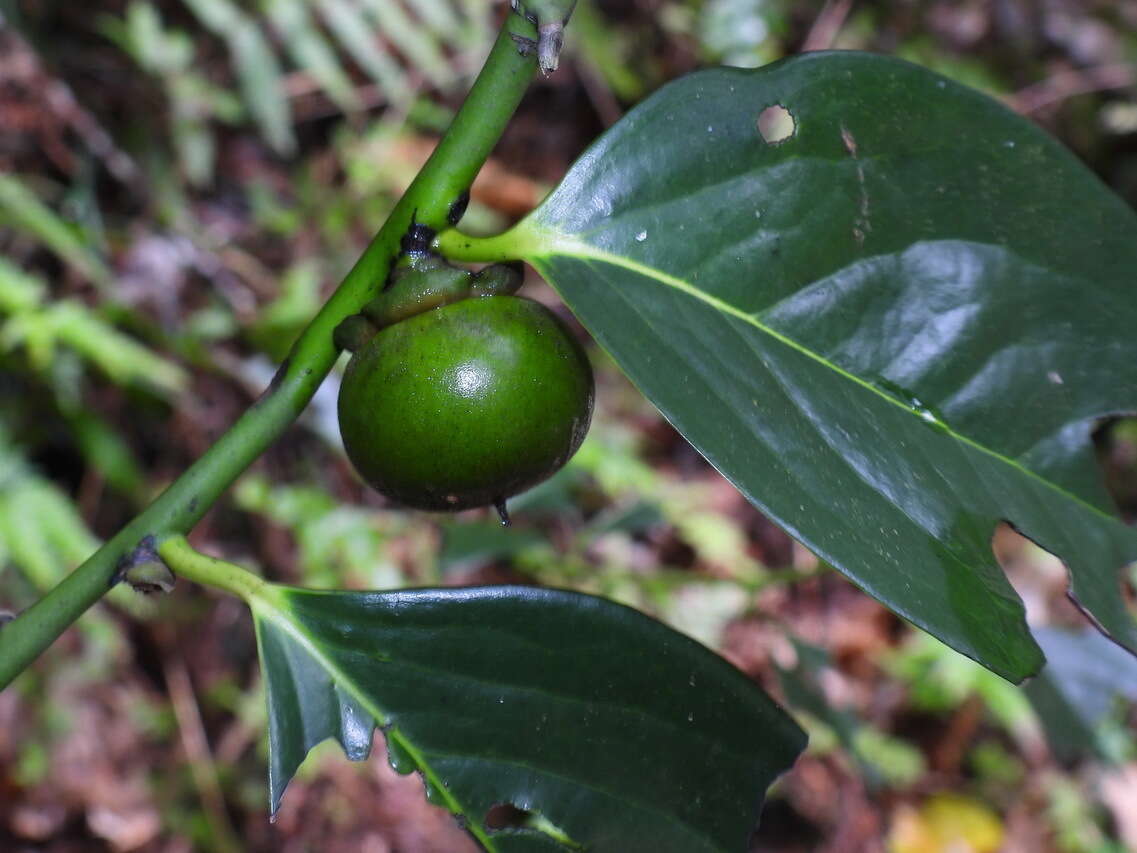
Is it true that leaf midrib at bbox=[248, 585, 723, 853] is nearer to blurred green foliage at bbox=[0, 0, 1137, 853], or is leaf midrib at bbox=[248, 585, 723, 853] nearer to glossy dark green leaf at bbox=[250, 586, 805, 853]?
glossy dark green leaf at bbox=[250, 586, 805, 853]

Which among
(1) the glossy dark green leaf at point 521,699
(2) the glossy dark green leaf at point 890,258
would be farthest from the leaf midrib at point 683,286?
(1) the glossy dark green leaf at point 521,699

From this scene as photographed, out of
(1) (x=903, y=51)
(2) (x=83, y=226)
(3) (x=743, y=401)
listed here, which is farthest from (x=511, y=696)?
(1) (x=903, y=51)

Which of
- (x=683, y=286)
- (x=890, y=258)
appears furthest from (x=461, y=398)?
(x=890, y=258)

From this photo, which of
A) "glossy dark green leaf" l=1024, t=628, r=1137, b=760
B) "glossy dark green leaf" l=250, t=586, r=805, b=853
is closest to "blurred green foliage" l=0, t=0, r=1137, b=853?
"glossy dark green leaf" l=1024, t=628, r=1137, b=760

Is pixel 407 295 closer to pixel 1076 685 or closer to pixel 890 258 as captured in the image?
pixel 890 258

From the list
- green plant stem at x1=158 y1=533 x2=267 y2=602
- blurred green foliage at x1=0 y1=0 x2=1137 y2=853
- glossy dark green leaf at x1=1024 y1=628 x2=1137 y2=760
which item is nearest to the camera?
green plant stem at x1=158 y1=533 x2=267 y2=602

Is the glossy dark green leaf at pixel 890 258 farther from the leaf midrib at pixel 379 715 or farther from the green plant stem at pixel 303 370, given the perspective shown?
the leaf midrib at pixel 379 715

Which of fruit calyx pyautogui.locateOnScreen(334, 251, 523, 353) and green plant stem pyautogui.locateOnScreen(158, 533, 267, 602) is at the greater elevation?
fruit calyx pyautogui.locateOnScreen(334, 251, 523, 353)
